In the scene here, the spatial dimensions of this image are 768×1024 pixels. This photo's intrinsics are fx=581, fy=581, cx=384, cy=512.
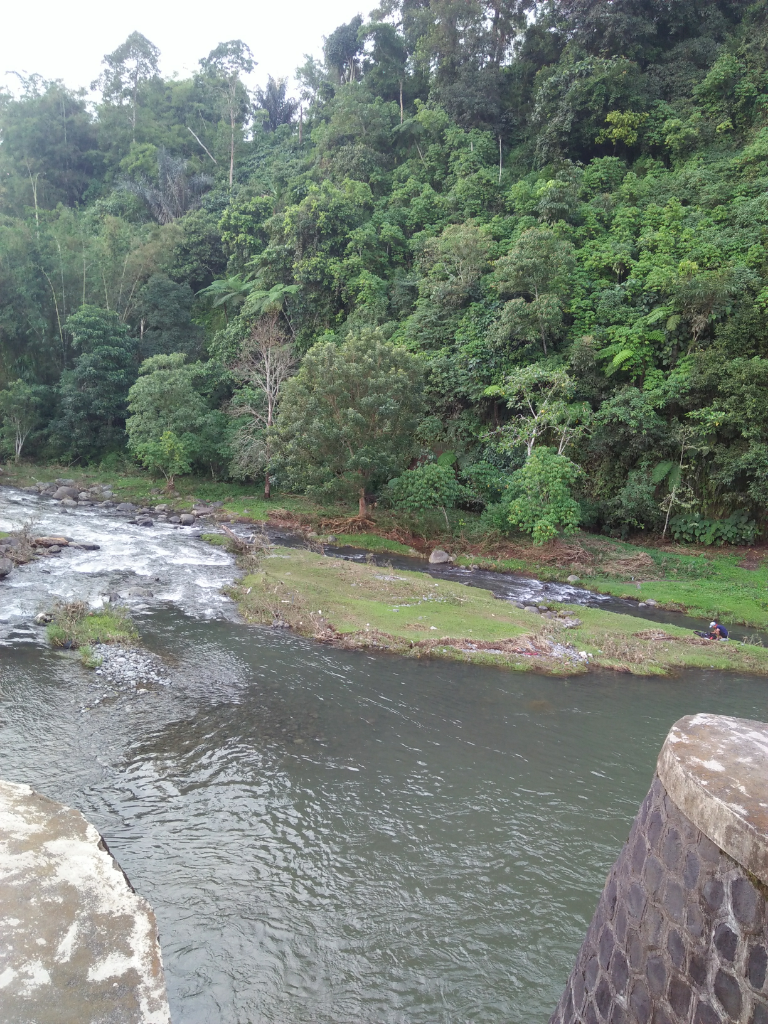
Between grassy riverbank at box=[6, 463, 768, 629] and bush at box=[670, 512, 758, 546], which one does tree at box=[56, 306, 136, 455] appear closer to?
grassy riverbank at box=[6, 463, 768, 629]

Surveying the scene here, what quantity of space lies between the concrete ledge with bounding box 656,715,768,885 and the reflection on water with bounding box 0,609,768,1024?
4.73 meters

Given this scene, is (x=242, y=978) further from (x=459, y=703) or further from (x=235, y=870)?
(x=459, y=703)

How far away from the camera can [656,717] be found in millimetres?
12062

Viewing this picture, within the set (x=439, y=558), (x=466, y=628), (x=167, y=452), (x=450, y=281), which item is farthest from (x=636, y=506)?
(x=167, y=452)

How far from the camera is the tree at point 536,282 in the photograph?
27906 millimetres

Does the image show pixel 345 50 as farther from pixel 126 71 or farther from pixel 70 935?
pixel 70 935

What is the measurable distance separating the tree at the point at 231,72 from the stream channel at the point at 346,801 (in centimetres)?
7091

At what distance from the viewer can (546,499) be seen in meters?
24.2

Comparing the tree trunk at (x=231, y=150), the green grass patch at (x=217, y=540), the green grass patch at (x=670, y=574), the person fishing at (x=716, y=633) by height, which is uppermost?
the tree trunk at (x=231, y=150)

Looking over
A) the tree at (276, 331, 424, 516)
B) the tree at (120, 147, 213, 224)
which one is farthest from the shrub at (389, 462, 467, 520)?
the tree at (120, 147, 213, 224)

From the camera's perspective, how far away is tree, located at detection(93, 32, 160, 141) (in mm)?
67188

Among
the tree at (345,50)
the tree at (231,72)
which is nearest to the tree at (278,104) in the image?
the tree at (231,72)

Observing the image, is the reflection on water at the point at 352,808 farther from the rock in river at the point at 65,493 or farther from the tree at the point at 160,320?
the tree at the point at 160,320

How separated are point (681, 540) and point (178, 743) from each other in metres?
22.7
